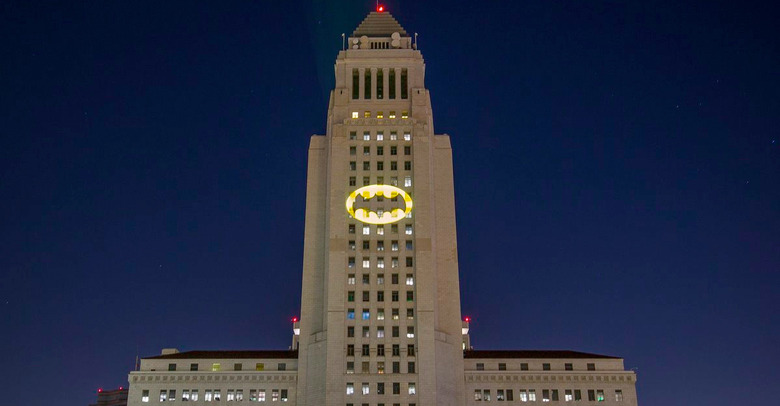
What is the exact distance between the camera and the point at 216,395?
330 feet

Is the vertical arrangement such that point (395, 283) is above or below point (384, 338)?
above

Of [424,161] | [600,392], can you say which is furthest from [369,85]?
[600,392]

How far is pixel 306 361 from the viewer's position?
101m

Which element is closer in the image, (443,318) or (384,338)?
(384,338)

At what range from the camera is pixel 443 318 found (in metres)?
105

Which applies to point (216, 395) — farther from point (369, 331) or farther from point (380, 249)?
point (380, 249)

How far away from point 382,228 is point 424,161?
11.4m

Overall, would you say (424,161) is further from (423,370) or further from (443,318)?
(423,370)

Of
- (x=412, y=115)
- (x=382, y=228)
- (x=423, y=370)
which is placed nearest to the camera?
(x=423, y=370)

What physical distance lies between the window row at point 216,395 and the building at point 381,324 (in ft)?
0.43

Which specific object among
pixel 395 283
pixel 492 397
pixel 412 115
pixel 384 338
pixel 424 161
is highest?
pixel 412 115

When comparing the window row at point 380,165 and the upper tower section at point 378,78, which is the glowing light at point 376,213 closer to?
the window row at point 380,165

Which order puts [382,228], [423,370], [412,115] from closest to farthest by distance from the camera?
[423,370], [382,228], [412,115]

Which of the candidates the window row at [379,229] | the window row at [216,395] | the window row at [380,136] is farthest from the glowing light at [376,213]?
the window row at [216,395]
